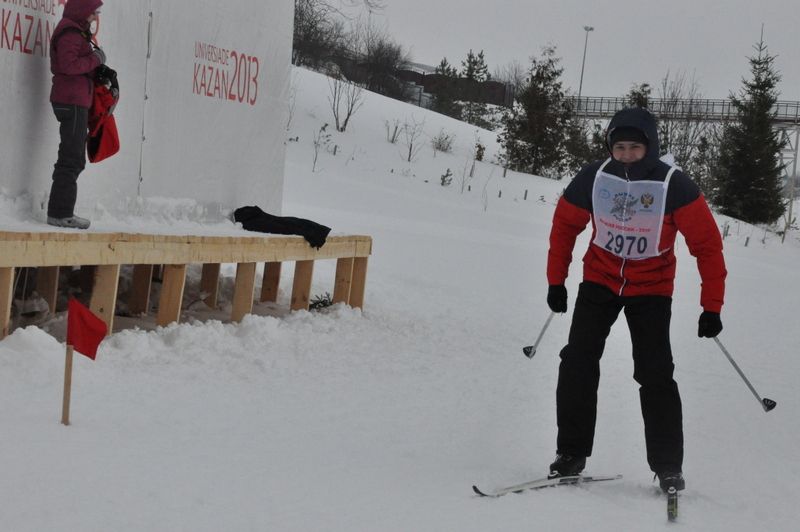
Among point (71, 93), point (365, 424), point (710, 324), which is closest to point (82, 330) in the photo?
point (365, 424)

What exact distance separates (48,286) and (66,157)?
1.07 metres

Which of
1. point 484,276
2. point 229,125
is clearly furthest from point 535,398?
point 484,276

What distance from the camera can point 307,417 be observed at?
5258 mm

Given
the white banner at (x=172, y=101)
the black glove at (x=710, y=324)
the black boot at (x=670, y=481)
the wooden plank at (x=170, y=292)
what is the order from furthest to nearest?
1. the wooden plank at (x=170, y=292)
2. the white banner at (x=172, y=101)
3. the black glove at (x=710, y=324)
4. the black boot at (x=670, y=481)

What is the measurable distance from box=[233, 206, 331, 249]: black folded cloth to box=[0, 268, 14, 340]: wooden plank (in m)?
2.76

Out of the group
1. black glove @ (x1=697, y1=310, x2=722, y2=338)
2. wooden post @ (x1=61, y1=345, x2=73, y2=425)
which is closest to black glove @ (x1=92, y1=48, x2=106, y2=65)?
wooden post @ (x1=61, y1=345, x2=73, y2=425)

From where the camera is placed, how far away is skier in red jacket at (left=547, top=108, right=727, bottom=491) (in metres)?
4.41

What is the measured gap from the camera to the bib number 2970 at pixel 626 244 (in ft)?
14.7

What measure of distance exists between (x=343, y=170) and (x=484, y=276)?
815 cm

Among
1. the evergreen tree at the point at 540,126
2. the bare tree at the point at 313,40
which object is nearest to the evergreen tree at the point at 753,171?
the evergreen tree at the point at 540,126

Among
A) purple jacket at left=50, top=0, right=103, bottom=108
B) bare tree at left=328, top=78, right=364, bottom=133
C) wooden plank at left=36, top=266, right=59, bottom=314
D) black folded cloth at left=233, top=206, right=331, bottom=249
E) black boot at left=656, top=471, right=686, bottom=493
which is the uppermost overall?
bare tree at left=328, top=78, right=364, bottom=133

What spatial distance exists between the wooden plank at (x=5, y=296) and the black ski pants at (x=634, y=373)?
111 inches

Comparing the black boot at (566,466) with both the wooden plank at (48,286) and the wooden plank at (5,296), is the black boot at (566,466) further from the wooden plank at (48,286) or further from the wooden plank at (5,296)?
the wooden plank at (48,286)

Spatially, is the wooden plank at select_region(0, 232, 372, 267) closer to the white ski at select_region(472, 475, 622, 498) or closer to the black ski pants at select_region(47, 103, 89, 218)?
the black ski pants at select_region(47, 103, 89, 218)
